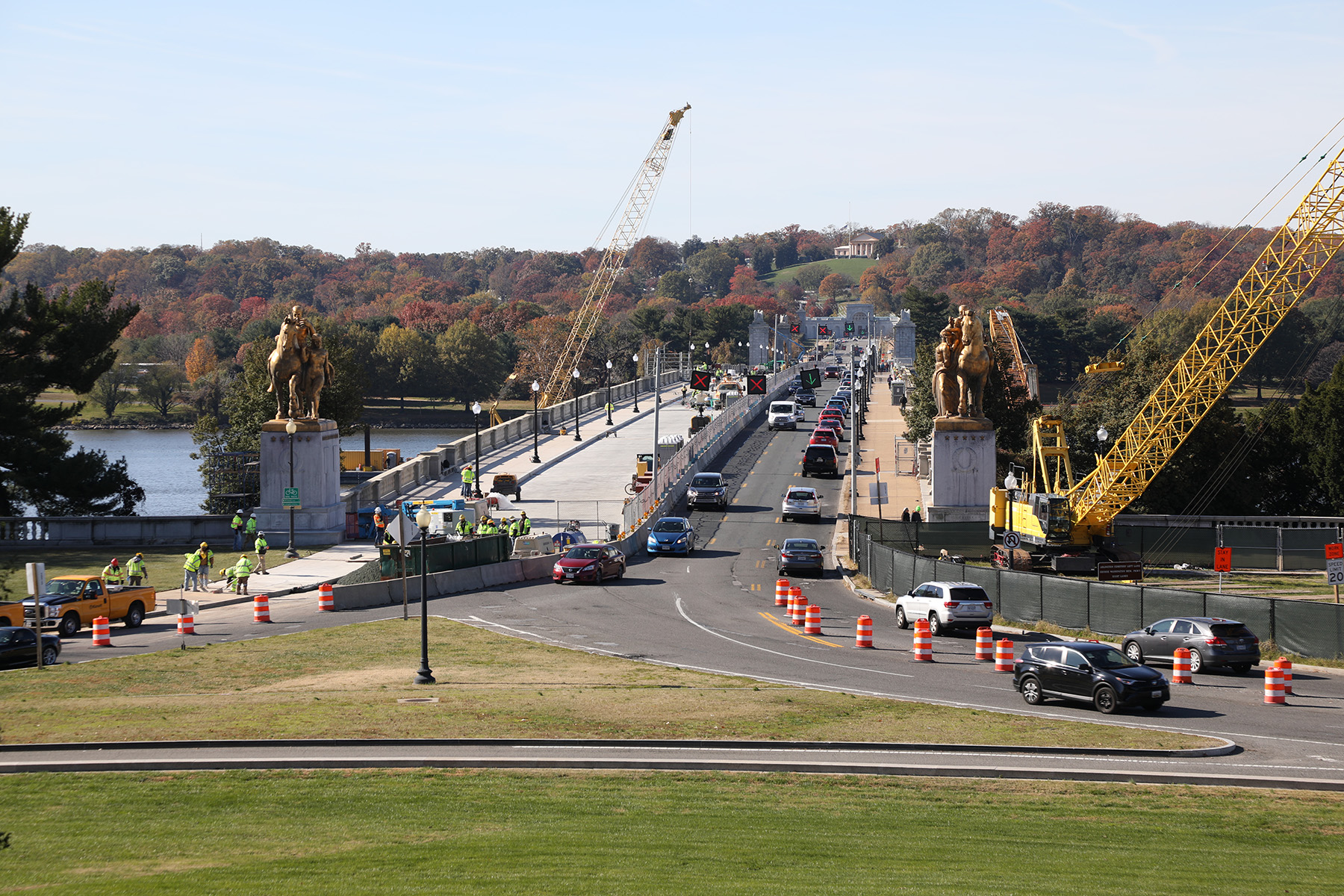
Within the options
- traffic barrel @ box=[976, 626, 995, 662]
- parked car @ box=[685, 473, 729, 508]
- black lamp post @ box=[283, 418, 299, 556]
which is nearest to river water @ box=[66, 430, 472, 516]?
black lamp post @ box=[283, 418, 299, 556]

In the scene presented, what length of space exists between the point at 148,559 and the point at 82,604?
1627 centimetres

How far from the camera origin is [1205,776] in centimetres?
1792

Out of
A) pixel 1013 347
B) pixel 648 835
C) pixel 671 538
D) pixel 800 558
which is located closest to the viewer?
pixel 648 835

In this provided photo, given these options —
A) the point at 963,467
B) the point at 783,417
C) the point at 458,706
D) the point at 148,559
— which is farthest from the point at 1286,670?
the point at 783,417

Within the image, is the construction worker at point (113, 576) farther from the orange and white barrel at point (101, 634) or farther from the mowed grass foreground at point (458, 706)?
the mowed grass foreground at point (458, 706)

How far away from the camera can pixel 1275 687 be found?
79.0ft

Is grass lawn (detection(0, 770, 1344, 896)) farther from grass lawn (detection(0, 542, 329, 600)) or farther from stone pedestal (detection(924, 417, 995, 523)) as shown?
stone pedestal (detection(924, 417, 995, 523))

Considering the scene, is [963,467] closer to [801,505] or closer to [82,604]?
[801,505]

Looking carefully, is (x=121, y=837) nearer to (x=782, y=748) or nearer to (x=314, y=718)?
(x=314, y=718)

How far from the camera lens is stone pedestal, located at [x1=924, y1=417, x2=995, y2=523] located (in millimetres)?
51844

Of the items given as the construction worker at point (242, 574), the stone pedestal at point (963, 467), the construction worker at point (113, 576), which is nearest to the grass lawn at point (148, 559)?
the construction worker at point (242, 574)

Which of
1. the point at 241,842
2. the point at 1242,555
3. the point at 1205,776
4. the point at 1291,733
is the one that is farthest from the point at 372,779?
the point at 1242,555

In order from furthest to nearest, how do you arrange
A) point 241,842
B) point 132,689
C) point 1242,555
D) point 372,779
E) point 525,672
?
1. point 1242,555
2. point 525,672
3. point 132,689
4. point 372,779
5. point 241,842

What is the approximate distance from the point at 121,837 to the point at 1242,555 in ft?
140
